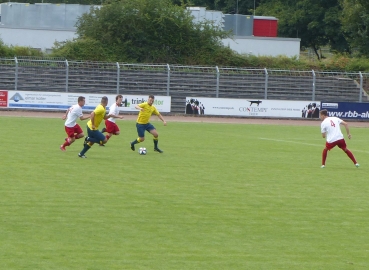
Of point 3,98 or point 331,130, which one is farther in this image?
point 3,98

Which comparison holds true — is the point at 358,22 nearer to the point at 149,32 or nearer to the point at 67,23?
the point at 149,32

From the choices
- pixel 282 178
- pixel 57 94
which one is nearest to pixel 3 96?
pixel 57 94

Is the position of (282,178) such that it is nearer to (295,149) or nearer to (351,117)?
(295,149)

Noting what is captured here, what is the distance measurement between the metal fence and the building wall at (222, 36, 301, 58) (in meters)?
10.1

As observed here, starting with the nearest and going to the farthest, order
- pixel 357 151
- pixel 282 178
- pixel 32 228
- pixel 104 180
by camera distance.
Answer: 1. pixel 32 228
2. pixel 104 180
3. pixel 282 178
4. pixel 357 151

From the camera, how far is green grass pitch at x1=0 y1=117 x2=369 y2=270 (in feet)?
28.1

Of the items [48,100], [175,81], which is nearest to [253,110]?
[175,81]

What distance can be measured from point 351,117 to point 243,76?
22.7 ft

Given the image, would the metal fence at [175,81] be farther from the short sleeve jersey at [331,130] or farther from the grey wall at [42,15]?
the short sleeve jersey at [331,130]

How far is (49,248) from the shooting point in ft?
28.5

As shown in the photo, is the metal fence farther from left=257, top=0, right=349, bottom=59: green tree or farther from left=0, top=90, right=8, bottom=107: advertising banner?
left=257, top=0, right=349, bottom=59: green tree

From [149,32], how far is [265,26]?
12.9 m

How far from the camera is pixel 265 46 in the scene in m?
54.4

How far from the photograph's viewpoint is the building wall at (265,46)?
54438 mm
